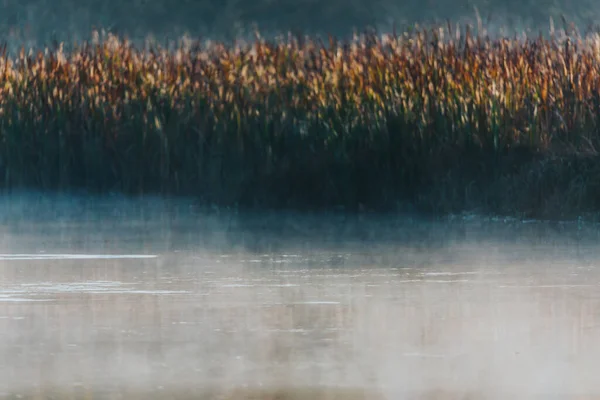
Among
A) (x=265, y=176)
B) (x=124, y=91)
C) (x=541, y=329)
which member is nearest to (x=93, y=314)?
(x=541, y=329)

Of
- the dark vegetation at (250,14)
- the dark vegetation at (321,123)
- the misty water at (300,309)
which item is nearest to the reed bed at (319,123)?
the dark vegetation at (321,123)

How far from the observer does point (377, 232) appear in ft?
49.9

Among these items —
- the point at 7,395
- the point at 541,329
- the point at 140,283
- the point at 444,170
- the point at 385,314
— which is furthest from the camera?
the point at 444,170

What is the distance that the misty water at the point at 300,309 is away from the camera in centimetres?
805

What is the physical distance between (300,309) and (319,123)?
828cm

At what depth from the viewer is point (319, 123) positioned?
1852cm

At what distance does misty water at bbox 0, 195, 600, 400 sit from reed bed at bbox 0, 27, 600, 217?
4.13 ft

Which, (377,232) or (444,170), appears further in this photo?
(444,170)

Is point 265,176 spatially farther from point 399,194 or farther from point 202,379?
A: point 202,379

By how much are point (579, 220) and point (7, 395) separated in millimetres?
9122

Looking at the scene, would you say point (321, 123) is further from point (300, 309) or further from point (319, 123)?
point (300, 309)

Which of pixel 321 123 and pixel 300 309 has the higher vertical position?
pixel 321 123

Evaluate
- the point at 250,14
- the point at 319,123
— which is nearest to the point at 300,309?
the point at 319,123

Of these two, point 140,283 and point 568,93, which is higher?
point 568,93
